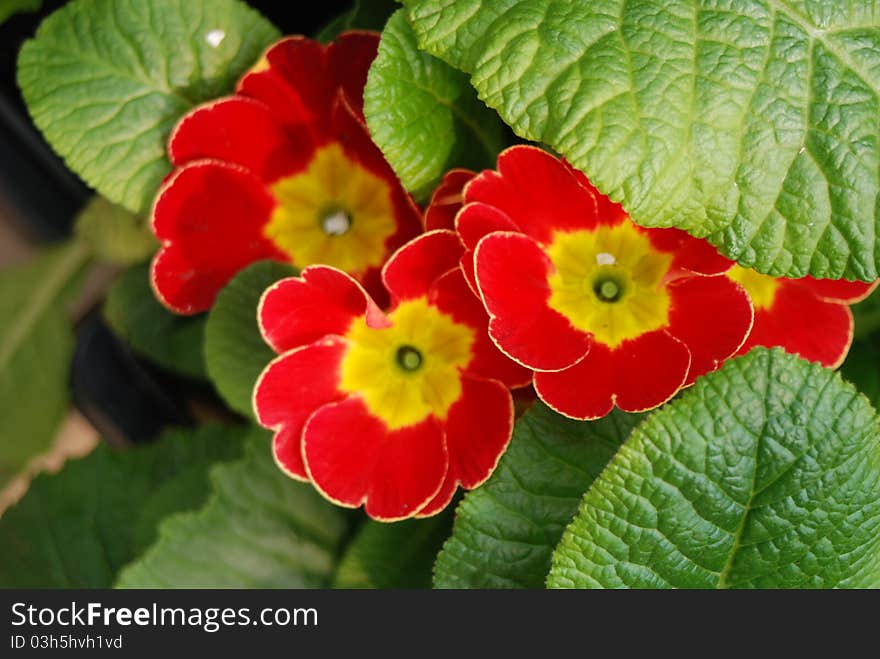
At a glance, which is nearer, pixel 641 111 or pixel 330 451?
pixel 641 111

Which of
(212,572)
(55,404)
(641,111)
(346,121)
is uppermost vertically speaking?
(641,111)

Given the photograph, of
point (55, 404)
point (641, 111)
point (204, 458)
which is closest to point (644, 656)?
point (641, 111)

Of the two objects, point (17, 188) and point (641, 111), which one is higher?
point (641, 111)

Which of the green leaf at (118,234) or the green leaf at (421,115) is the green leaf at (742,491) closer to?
the green leaf at (421,115)

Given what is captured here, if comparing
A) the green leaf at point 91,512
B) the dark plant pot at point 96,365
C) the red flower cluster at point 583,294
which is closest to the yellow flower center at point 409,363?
the red flower cluster at point 583,294

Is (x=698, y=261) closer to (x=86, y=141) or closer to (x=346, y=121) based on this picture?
(x=346, y=121)

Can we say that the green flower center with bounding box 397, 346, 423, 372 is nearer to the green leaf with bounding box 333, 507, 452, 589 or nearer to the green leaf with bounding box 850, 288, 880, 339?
the green leaf with bounding box 333, 507, 452, 589

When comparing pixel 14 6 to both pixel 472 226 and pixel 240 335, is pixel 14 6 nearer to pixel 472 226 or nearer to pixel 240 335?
pixel 240 335
